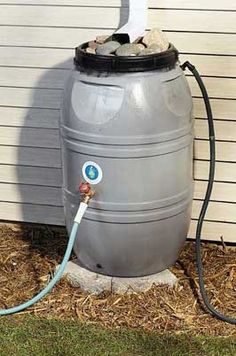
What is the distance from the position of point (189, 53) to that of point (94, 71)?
72 centimetres

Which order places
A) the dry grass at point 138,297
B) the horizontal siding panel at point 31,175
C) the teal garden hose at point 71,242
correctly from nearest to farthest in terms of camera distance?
the teal garden hose at point 71,242 → the dry grass at point 138,297 → the horizontal siding panel at point 31,175

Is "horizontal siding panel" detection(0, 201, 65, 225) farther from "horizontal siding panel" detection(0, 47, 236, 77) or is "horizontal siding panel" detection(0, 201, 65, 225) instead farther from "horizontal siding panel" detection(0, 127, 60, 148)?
"horizontal siding panel" detection(0, 47, 236, 77)

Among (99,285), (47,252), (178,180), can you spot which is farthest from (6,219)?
(178,180)

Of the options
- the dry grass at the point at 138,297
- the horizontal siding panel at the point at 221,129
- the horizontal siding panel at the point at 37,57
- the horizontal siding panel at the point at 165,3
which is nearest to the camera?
the dry grass at the point at 138,297

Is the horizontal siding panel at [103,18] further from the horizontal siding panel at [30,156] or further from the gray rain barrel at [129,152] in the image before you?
the horizontal siding panel at [30,156]

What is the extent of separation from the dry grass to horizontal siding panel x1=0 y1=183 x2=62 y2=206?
0.27 meters

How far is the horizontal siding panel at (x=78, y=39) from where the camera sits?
3738mm

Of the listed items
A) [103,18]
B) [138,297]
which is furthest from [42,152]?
[138,297]

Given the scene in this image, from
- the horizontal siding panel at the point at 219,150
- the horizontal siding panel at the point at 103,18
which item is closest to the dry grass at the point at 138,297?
the horizontal siding panel at the point at 219,150

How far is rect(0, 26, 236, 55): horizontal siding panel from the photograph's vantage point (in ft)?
12.3

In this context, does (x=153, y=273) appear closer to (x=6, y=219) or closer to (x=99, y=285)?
(x=99, y=285)

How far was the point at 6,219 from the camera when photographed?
439cm

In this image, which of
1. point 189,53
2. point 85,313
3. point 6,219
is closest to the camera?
point 85,313

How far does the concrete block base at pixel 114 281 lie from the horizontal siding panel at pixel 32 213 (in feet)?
2.18
